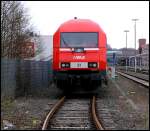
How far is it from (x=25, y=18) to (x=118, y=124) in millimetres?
24617

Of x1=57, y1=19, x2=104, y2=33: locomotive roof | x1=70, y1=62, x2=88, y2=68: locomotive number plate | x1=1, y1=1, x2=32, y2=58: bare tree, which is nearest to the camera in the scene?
x1=70, y1=62, x2=88, y2=68: locomotive number plate

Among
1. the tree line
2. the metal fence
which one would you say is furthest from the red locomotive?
the tree line

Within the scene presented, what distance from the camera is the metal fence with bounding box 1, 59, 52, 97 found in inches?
720

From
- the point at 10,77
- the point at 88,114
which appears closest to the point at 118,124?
the point at 88,114

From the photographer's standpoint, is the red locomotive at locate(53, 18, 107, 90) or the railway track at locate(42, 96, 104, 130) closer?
the railway track at locate(42, 96, 104, 130)

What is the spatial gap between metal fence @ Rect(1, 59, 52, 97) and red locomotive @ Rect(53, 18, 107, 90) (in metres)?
1.78

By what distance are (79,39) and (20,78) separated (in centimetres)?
335

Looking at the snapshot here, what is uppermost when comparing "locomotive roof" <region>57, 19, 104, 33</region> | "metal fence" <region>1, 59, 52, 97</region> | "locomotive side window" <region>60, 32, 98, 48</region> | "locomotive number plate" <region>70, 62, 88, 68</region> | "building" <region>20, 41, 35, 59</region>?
"locomotive roof" <region>57, 19, 104, 33</region>

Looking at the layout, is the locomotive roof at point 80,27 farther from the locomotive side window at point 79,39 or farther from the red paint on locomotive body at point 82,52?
the locomotive side window at point 79,39

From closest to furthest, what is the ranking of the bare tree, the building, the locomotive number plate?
the locomotive number plate → the bare tree → the building

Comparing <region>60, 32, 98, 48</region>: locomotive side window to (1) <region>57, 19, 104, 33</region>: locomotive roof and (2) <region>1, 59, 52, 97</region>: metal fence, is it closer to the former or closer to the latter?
(1) <region>57, 19, 104, 33</region>: locomotive roof

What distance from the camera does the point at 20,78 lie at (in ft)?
70.4

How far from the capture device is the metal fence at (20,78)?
60.0 feet

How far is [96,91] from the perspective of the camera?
→ 2439 centimetres
